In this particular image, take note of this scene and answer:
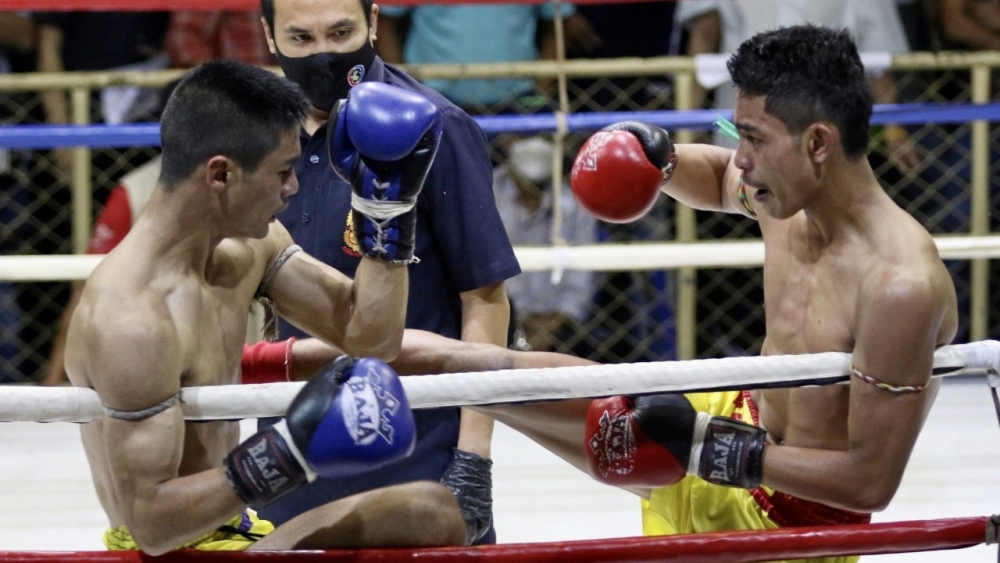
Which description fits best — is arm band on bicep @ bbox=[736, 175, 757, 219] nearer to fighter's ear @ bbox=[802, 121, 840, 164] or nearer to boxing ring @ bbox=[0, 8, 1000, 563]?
fighter's ear @ bbox=[802, 121, 840, 164]

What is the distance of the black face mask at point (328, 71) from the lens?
2254 mm

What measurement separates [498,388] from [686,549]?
331 millimetres

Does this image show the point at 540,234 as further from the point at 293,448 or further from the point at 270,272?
the point at 293,448

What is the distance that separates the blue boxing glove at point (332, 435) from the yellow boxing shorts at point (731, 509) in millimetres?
716

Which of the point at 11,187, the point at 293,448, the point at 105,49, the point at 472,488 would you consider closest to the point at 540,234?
the point at 105,49

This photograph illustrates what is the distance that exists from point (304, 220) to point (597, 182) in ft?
1.73

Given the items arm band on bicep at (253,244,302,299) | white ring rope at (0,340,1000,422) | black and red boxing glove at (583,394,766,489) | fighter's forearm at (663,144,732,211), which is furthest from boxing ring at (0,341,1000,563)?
fighter's forearm at (663,144,732,211)

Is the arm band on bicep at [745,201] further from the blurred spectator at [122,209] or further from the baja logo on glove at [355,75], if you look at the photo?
the blurred spectator at [122,209]

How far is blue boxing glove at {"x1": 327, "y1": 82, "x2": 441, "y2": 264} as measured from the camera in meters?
1.78

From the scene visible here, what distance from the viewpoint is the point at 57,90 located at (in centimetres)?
414

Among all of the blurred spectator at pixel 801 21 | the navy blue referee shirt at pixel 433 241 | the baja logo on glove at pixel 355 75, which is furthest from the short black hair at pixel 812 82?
the blurred spectator at pixel 801 21

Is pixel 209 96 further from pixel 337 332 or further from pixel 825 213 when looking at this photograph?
pixel 825 213

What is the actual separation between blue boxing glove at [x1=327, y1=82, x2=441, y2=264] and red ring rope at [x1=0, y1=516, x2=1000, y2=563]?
1.51 ft

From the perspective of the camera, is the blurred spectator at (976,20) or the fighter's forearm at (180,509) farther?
the blurred spectator at (976,20)
